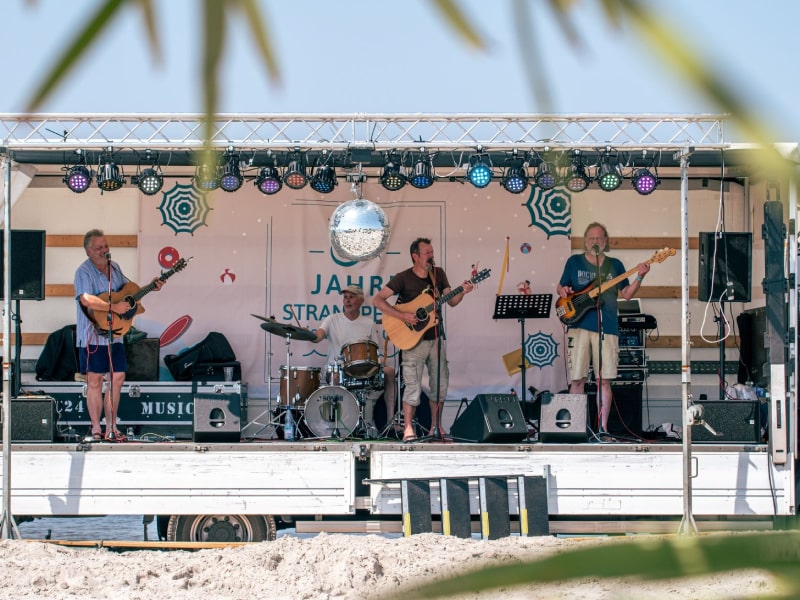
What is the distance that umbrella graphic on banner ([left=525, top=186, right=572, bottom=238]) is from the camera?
9.91 metres

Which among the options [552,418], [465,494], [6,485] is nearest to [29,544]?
[6,485]

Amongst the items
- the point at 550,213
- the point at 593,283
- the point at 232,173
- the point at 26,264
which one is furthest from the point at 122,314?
the point at 550,213

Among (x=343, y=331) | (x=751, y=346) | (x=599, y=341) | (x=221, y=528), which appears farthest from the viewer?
(x=343, y=331)

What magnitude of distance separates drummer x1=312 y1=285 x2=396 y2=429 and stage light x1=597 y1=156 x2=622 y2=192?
7.91 ft

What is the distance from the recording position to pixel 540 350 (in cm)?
982

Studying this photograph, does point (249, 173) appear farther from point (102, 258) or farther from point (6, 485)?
point (6, 485)

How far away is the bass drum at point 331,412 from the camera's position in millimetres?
8711

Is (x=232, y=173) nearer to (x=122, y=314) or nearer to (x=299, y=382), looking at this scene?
(x=122, y=314)

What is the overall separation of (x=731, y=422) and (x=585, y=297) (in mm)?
1577

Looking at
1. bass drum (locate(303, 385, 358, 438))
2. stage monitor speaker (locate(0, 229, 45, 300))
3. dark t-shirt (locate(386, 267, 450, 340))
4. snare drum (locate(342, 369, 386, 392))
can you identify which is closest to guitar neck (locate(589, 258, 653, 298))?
dark t-shirt (locate(386, 267, 450, 340))

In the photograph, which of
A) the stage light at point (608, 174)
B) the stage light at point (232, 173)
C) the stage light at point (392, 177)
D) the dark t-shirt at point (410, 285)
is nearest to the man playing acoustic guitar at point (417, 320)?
the dark t-shirt at point (410, 285)

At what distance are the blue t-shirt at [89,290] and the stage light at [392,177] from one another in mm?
2308

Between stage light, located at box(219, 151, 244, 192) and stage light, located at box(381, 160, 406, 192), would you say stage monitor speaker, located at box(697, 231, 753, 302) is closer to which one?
stage light, located at box(381, 160, 406, 192)

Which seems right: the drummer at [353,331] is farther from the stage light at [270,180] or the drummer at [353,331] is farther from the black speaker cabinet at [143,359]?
the black speaker cabinet at [143,359]
